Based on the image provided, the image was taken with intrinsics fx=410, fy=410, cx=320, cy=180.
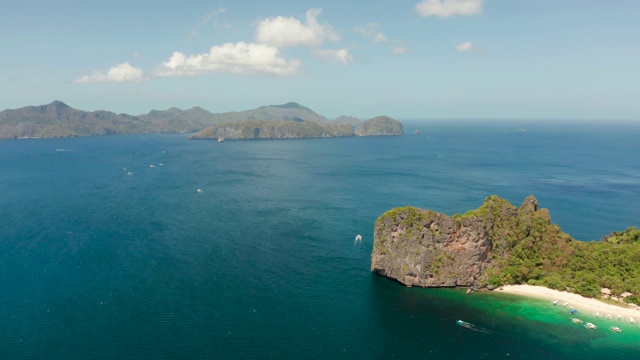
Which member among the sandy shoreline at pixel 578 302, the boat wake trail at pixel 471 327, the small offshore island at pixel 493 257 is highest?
the small offshore island at pixel 493 257

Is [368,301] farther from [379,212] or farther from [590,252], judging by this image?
[379,212]

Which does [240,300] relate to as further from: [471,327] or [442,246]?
[471,327]

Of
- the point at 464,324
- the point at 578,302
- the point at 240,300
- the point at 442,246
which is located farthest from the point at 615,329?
the point at 240,300

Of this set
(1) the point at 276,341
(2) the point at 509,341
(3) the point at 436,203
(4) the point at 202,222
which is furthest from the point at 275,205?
(2) the point at 509,341

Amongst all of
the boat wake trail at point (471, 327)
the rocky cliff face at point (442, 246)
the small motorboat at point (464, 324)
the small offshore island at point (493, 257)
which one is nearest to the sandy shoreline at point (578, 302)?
the small offshore island at point (493, 257)

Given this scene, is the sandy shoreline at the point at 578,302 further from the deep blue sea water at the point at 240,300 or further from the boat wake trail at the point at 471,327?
the boat wake trail at the point at 471,327

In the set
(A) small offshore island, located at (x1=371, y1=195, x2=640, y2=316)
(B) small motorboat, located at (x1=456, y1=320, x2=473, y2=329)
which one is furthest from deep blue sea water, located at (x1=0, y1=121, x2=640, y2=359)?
(A) small offshore island, located at (x1=371, y1=195, x2=640, y2=316)

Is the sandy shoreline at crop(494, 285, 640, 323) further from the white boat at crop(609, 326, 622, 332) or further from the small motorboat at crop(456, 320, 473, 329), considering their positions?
the small motorboat at crop(456, 320, 473, 329)
